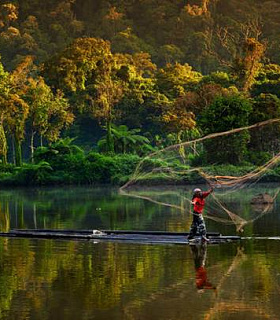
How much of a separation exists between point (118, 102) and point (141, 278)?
55.4 m

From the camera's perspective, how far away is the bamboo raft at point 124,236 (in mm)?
21484

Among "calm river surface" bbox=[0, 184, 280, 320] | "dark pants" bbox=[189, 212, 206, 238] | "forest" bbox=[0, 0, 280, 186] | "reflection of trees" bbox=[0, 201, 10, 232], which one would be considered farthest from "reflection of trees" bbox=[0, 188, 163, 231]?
"forest" bbox=[0, 0, 280, 186]

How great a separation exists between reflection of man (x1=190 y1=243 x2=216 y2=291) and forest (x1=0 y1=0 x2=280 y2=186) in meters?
29.5

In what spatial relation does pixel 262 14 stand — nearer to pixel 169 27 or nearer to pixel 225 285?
pixel 169 27

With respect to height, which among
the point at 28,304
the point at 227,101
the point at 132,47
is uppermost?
the point at 132,47

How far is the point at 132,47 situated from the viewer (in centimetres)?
9575

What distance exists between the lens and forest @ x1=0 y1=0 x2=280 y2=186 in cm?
5453

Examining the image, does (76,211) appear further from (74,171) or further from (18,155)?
(18,155)

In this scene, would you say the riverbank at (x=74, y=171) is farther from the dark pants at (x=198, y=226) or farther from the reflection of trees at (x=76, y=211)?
the dark pants at (x=198, y=226)

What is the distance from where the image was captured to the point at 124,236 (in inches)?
894

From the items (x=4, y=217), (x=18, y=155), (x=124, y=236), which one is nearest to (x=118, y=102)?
(x=18, y=155)

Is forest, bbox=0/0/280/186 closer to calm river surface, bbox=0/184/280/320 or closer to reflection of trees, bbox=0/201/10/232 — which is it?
reflection of trees, bbox=0/201/10/232

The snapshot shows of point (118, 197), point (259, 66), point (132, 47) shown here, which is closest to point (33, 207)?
point (118, 197)

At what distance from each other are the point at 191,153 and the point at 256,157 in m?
5.70
